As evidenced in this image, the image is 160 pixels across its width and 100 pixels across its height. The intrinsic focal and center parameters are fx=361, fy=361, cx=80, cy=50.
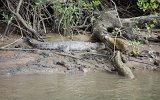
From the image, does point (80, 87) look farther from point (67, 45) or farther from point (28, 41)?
point (28, 41)

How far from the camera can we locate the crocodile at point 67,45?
8742mm

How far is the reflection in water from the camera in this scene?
18.4ft

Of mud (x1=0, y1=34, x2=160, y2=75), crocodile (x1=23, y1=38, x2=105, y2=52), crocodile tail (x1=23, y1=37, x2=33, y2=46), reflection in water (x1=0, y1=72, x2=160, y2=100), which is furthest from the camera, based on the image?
crocodile tail (x1=23, y1=37, x2=33, y2=46)

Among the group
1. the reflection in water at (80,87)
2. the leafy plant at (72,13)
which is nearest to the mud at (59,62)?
the reflection in water at (80,87)

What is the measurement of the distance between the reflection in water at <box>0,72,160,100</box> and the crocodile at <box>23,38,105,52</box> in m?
1.38

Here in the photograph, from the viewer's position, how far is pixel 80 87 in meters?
6.32

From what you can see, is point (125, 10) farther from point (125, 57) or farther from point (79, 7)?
point (125, 57)

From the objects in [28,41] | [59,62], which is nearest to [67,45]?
[59,62]

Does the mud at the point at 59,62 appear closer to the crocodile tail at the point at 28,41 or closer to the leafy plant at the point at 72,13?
the crocodile tail at the point at 28,41

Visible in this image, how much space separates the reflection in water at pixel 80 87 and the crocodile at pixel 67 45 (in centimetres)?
138

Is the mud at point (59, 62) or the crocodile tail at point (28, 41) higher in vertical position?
the crocodile tail at point (28, 41)

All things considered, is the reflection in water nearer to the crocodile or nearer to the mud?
the mud

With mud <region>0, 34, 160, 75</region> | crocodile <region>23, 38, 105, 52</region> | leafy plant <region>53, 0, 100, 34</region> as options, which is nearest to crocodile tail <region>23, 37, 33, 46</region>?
crocodile <region>23, 38, 105, 52</region>

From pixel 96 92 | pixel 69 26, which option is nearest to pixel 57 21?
pixel 69 26
